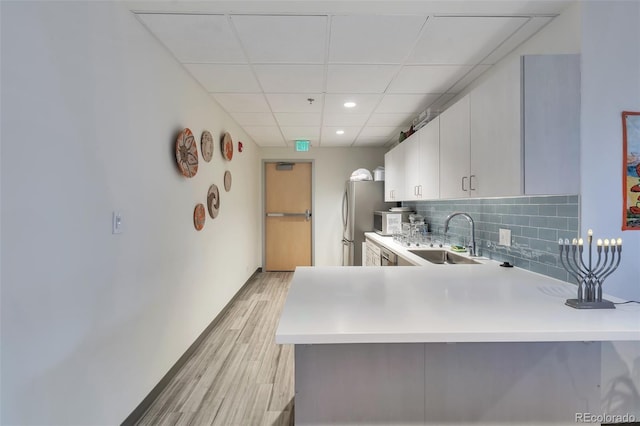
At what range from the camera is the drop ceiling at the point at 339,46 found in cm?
174

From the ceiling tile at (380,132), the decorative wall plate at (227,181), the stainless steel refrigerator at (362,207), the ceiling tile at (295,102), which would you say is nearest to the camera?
the ceiling tile at (295,102)

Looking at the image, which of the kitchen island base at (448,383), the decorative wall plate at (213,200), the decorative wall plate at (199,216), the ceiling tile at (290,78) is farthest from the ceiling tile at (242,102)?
the kitchen island base at (448,383)

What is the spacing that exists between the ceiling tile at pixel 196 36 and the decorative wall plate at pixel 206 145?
Result: 0.69m

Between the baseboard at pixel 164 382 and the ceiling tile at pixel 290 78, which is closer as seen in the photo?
the baseboard at pixel 164 382

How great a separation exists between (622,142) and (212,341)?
3.21 meters

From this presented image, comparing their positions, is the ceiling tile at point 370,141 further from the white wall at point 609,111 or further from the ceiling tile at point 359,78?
the white wall at point 609,111

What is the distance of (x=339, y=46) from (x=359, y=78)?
0.54 metres

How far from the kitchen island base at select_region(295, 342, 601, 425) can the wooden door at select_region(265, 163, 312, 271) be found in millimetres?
4460

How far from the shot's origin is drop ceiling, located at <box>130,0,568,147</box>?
1.74 m

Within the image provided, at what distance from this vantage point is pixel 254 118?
3.80 meters

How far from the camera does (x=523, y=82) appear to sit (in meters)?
1.59

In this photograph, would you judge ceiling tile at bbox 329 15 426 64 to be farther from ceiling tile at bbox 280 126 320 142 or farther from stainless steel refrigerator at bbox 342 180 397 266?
stainless steel refrigerator at bbox 342 180 397 266

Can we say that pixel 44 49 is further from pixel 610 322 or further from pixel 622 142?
pixel 622 142

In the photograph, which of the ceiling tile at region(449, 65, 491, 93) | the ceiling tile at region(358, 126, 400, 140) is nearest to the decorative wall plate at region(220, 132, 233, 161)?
the ceiling tile at region(358, 126, 400, 140)
